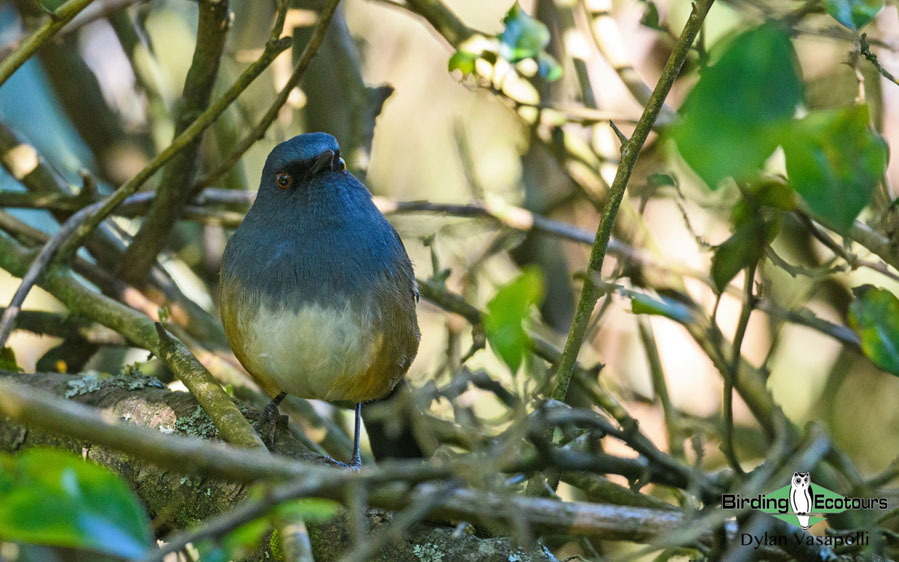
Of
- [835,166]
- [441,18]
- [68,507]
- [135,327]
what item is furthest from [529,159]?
[68,507]

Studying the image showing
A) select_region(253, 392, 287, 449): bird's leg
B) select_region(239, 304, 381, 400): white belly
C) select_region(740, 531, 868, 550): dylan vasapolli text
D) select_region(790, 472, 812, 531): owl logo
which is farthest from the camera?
select_region(239, 304, 381, 400): white belly

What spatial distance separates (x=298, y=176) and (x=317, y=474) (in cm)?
206

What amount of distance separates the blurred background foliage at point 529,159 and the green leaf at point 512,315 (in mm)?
969

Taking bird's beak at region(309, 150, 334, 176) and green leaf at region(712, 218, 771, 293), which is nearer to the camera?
green leaf at region(712, 218, 771, 293)

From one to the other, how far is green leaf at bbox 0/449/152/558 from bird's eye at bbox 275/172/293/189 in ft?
7.10

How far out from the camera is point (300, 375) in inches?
109

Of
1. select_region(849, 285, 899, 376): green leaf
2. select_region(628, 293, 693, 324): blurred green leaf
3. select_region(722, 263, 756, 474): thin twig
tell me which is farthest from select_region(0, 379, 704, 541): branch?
select_region(849, 285, 899, 376): green leaf

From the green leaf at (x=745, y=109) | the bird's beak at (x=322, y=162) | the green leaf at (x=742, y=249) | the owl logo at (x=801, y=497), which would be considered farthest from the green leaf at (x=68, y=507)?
the bird's beak at (x=322, y=162)

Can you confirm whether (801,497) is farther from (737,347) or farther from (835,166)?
(835,166)

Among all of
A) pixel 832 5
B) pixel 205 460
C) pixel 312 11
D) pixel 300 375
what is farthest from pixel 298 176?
pixel 205 460

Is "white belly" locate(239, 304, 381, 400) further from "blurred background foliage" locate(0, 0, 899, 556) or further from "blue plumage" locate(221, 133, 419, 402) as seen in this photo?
"blurred background foliage" locate(0, 0, 899, 556)

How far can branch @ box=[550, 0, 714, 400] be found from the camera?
1625 millimetres

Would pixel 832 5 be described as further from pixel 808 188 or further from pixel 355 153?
pixel 355 153

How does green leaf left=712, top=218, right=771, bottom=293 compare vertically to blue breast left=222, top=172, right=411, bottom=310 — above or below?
above
